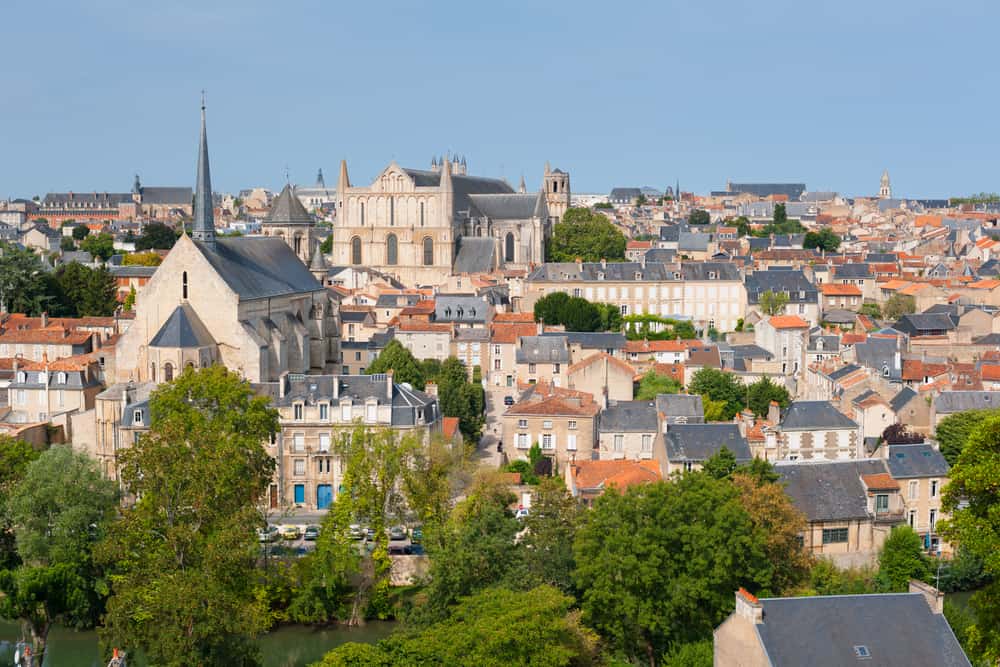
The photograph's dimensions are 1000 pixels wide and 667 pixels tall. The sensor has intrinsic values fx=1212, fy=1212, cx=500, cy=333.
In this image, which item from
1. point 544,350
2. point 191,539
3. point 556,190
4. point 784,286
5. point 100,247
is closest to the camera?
point 191,539

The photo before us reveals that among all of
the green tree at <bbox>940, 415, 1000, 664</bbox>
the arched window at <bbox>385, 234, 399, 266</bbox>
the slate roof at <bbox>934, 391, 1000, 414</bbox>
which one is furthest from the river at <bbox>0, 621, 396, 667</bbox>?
the arched window at <bbox>385, 234, 399, 266</bbox>

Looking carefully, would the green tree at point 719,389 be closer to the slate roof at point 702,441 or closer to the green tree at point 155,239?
the slate roof at point 702,441

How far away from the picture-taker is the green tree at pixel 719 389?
43.5m

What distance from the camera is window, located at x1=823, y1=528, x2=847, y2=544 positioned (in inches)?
1194

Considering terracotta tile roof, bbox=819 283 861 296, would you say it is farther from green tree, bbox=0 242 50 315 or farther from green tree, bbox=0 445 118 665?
green tree, bbox=0 445 118 665

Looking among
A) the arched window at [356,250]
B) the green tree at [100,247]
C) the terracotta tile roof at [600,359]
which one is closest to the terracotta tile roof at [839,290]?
the terracotta tile roof at [600,359]

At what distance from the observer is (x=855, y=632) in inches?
831

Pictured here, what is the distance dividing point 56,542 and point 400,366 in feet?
60.3

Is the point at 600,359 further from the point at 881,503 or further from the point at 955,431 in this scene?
the point at 881,503

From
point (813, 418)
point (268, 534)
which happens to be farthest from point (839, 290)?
point (268, 534)

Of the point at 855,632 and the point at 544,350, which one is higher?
the point at 544,350

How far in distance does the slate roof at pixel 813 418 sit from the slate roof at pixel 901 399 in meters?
2.08

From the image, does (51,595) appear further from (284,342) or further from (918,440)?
(918,440)

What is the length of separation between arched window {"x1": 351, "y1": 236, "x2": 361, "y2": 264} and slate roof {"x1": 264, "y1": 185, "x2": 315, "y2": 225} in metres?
13.5
